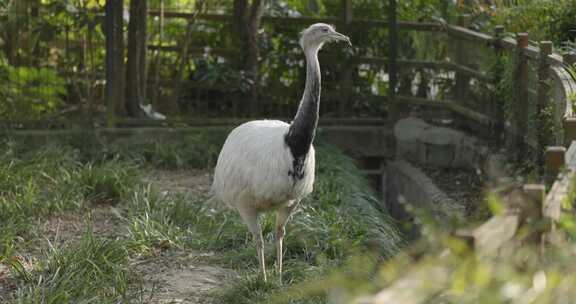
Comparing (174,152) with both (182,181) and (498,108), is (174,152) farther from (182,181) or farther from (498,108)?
(498,108)

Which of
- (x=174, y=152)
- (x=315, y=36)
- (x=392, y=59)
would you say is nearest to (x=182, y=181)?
(x=174, y=152)

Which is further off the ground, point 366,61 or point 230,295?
point 366,61

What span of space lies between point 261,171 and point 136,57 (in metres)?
5.26

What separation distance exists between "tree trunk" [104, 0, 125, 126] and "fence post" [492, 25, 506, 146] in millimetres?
3864

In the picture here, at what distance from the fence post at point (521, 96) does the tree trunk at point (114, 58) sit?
4.28 m

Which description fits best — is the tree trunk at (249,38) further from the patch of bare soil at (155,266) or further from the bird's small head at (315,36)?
the bird's small head at (315,36)

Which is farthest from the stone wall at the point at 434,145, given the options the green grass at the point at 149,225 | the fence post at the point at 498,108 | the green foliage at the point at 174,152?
the green foliage at the point at 174,152

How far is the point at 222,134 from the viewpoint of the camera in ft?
35.2

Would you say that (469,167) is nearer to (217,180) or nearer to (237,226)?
(237,226)

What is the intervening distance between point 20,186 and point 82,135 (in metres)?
2.20

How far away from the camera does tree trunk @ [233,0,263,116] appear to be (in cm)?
1116

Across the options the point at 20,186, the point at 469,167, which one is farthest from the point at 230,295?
the point at 469,167

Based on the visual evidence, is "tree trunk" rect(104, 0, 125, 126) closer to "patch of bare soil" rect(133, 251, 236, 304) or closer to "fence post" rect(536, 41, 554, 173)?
"patch of bare soil" rect(133, 251, 236, 304)

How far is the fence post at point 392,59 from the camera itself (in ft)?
35.9
